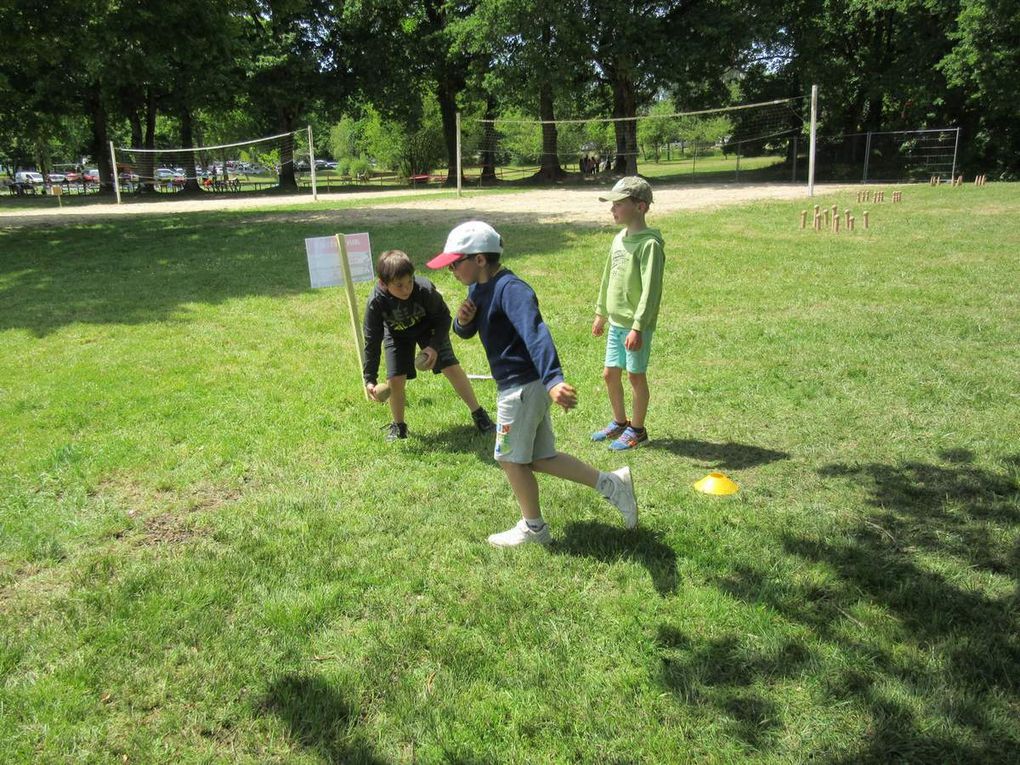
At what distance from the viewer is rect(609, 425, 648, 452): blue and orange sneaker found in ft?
16.4

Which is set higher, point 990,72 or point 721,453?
point 990,72

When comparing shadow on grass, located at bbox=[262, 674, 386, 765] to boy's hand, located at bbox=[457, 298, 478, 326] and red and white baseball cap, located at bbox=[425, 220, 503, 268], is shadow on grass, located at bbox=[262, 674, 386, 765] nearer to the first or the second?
boy's hand, located at bbox=[457, 298, 478, 326]

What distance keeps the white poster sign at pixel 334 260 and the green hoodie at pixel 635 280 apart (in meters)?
2.03

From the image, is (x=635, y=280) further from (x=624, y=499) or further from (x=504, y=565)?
(x=504, y=565)

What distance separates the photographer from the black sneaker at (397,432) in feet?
17.3

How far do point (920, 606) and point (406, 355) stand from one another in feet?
11.5

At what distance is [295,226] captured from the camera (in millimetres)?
17625

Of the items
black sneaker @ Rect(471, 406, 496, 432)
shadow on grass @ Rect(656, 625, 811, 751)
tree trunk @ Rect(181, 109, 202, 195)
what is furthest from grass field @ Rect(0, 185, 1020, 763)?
tree trunk @ Rect(181, 109, 202, 195)

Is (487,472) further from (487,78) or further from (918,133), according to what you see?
(918,133)

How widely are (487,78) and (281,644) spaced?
3352cm

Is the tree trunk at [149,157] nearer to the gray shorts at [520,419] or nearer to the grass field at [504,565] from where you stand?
the grass field at [504,565]

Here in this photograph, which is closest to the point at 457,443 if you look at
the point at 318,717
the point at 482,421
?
the point at 482,421

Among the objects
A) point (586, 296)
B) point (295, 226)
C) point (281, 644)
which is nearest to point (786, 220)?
point (586, 296)

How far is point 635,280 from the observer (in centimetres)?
479
